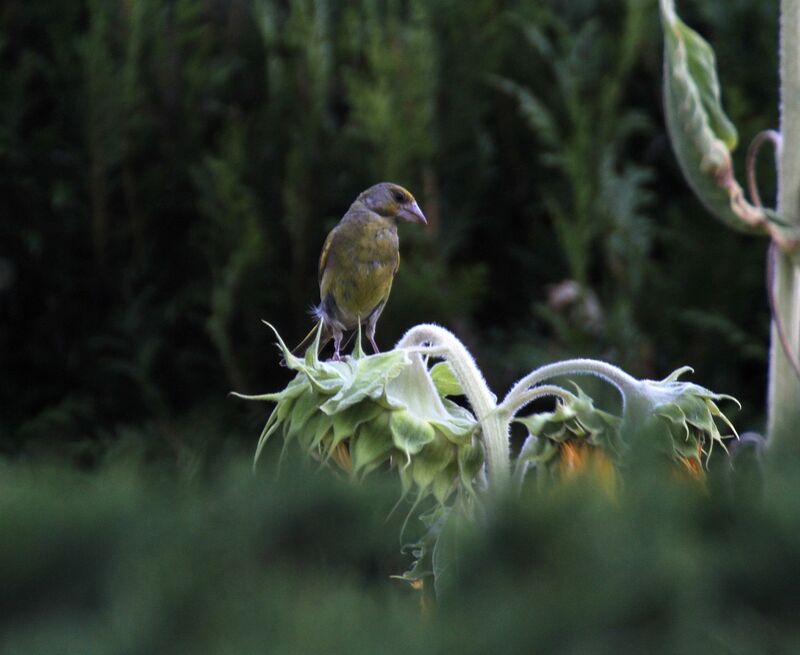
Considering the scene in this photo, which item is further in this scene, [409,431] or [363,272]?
[363,272]

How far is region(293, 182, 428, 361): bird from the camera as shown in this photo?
2.79 meters

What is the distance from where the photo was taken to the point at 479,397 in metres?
1.26

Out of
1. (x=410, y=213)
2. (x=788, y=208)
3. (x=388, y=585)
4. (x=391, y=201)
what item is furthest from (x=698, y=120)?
(x=391, y=201)

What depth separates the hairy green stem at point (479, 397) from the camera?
122 cm

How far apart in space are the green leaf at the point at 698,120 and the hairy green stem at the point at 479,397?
1.31 ft

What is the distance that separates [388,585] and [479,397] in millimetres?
536

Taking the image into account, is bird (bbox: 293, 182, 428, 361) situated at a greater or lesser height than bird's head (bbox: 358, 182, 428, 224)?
lesser

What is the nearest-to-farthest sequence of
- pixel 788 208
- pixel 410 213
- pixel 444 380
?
pixel 444 380
pixel 788 208
pixel 410 213

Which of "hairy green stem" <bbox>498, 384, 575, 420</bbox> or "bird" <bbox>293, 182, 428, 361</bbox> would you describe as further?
"bird" <bbox>293, 182, 428, 361</bbox>

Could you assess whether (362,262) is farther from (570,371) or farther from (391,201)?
(570,371)

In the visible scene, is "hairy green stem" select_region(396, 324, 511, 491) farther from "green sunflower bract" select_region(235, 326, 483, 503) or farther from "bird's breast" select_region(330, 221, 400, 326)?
"bird's breast" select_region(330, 221, 400, 326)

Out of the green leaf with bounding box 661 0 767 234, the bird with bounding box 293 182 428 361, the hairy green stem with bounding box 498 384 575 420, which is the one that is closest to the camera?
the hairy green stem with bounding box 498 384 575 420

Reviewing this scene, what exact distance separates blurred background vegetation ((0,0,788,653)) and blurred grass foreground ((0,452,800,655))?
252 centimetres

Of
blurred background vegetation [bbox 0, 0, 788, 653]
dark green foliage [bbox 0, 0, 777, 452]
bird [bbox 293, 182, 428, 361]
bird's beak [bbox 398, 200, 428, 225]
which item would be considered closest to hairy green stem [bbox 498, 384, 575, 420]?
bird's beak [bbox 398, 200, 428, 225]
